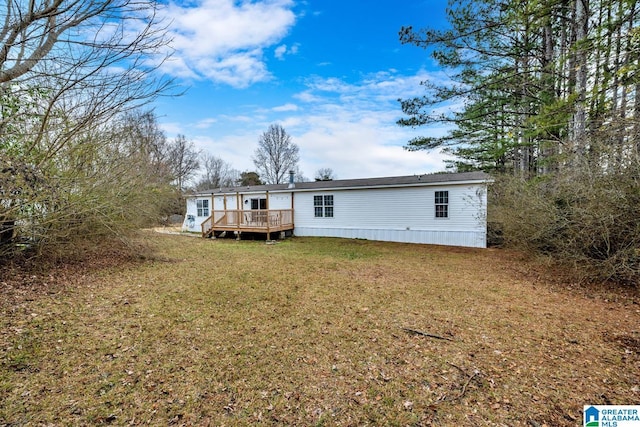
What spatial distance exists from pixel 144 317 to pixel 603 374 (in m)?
5.65

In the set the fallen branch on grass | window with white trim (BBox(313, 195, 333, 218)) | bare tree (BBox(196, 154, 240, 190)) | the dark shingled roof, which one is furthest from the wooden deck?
bare tree (BBox(196, 154, 240, 190))

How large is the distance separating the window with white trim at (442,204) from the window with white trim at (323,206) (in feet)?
17.2

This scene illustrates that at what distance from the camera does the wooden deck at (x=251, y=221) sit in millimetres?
13828

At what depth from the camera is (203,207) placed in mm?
18188

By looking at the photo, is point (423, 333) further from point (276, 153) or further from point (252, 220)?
point (276, 153)

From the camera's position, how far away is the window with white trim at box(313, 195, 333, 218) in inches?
574

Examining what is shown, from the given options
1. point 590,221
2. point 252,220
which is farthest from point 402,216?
point 252,220

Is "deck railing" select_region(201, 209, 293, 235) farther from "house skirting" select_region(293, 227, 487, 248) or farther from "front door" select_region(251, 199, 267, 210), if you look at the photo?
"front door" select_region(251, 199, 267, 210)

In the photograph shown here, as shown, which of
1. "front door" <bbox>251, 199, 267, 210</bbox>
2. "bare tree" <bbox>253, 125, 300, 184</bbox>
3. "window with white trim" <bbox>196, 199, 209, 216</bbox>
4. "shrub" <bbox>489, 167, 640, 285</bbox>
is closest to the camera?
"shrub" <bbox>489, 167, 640, 285</bbox>

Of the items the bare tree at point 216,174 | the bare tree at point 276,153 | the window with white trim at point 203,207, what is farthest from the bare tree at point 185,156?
the window with white trim at point 203,207

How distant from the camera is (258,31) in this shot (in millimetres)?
8086

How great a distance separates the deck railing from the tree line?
775 cm

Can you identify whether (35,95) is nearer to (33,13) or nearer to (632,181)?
(33,13)

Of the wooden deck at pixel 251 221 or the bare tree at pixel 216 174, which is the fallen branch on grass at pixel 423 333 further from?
the bare tree at pixel 216 174
